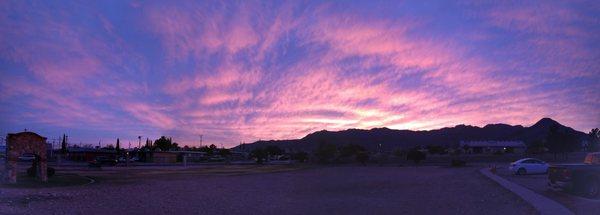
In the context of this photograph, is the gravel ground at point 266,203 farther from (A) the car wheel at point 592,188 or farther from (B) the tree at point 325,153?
(B) the tree at point 325,153

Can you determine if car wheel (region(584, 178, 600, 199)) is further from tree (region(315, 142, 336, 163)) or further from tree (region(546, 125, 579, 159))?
tree (region(315, 142, 336, 163))

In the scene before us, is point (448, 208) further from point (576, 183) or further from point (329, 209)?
point (576, 183)

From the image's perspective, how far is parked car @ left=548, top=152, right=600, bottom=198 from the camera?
21.8 m

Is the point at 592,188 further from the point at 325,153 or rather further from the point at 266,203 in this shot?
the point at 325,153

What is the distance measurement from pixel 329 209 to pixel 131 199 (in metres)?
8.38

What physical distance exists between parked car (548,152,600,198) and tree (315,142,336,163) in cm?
7561

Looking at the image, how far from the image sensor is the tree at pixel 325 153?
99.4 metres

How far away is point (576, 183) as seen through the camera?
72.8 feet

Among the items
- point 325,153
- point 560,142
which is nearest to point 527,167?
point 560,142

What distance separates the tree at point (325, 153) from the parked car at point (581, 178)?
248 feet

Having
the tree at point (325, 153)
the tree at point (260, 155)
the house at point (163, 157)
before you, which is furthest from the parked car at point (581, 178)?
the house at point (163, 157)

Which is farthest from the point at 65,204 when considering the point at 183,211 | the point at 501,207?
the point at 501,207

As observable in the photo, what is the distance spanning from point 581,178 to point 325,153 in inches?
3114

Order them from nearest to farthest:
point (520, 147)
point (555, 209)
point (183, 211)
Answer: point (555, 209) < point (183, 211) < point (520, 147)
